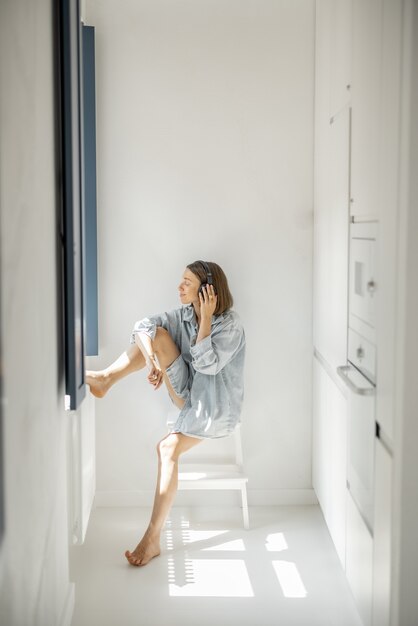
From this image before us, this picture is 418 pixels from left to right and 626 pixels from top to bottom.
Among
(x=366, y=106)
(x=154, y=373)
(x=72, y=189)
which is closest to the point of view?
(x=72, y=189)

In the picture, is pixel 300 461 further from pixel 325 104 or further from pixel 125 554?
pixel 325 104

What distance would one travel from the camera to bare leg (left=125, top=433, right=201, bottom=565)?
3576 mm

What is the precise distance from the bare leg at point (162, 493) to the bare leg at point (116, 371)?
37cm

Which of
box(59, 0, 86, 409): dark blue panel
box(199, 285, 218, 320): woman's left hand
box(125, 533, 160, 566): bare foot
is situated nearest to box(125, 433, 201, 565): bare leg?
box(125, 533, 160, 566): bare foot

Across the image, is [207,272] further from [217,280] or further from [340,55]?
[340,55]

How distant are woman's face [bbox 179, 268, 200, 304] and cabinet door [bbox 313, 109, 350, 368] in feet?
1.89

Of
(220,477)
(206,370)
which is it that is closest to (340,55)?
(206,370)

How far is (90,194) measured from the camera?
13.3 feet

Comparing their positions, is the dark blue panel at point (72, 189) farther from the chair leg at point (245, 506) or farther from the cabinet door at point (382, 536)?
the chair leg at point (245, 506)

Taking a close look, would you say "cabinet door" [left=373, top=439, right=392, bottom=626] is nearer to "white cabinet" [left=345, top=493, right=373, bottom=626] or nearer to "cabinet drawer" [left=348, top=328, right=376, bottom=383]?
"white cabinet" [left=345, top=493, right=373, bottom=626]

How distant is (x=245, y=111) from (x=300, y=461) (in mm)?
1748

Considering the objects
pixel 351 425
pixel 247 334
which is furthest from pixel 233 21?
pixel 351 425

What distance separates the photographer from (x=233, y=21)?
13.3ft

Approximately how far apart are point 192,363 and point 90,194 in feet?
3.12
